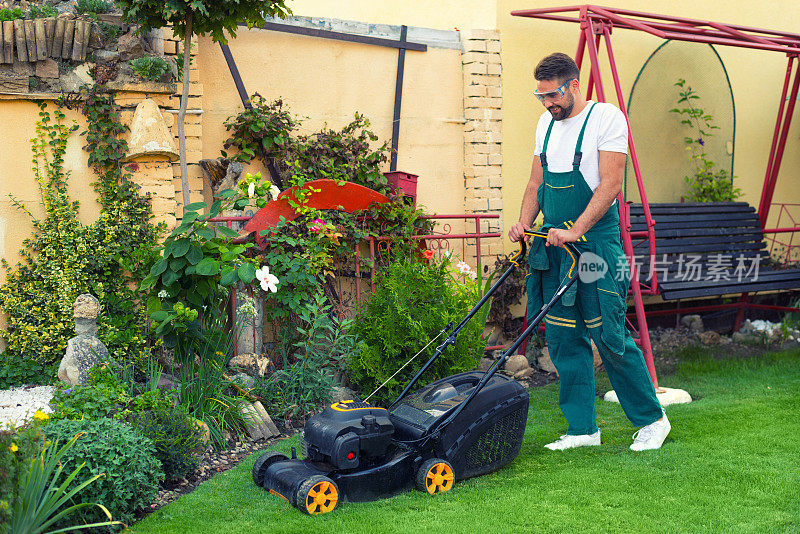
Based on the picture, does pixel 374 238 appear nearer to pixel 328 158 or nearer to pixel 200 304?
pixel 328 158

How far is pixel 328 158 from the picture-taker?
596 cm

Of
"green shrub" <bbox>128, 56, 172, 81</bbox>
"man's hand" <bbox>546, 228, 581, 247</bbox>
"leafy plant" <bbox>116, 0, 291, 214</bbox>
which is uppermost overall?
"leafy plant" <bbox>116, 0, 291, 214</bbox>

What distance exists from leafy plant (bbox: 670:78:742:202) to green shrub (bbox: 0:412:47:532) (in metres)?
7.15

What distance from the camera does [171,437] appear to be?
3.53 m

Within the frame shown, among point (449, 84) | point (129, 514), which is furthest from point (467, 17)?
point (129, 514)

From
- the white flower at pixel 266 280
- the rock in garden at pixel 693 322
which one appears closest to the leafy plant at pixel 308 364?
the white flower at pixel 266 280

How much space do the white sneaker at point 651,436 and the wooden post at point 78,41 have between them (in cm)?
439

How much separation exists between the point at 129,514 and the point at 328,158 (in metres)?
3.54

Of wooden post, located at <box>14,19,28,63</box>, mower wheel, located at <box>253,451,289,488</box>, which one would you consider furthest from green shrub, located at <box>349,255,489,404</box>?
wooden post, located at <box>14,19,28,63</box>

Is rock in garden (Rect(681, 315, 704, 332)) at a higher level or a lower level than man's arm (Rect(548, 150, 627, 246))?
lower

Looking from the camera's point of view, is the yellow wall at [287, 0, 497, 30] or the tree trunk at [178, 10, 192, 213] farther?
the yellow wall at [287, 0, 497, 30]

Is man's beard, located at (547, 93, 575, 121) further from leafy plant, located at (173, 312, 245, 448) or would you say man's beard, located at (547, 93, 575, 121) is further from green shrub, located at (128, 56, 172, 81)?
green shrub, located at (128, 56, 172, 81)

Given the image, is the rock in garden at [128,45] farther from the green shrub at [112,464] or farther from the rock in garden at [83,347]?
the green shrub at [112,464]

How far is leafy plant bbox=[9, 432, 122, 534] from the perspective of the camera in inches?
102
